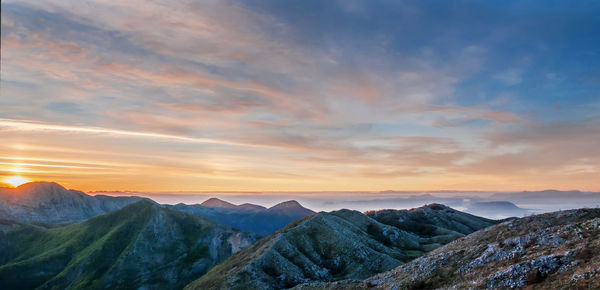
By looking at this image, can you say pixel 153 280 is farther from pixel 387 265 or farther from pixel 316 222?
pixel 387 265

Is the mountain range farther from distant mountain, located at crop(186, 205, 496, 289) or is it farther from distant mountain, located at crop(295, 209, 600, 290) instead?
distant mountain, located at crop(186, 205, 496, 289)

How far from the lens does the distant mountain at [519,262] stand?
121 feet

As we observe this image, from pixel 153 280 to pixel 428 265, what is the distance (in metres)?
190

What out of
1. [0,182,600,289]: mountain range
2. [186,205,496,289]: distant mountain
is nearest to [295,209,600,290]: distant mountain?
[0,182,600,289]: mountain range

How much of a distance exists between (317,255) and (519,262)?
78657 millimetres

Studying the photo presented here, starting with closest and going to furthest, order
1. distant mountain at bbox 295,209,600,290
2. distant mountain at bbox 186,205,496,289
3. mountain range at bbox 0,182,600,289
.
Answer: distant mountain at bbox 295,209,600,290 < mountain range at bbox 0,182,600,289 < distant mountain at bbox 186,205,496,289

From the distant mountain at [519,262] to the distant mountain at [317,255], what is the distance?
36449 mm

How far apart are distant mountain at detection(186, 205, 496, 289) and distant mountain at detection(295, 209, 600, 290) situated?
120 feet

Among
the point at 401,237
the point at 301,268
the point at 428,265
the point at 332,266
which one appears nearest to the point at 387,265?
the point at 332,266

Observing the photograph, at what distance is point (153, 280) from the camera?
195500 mm

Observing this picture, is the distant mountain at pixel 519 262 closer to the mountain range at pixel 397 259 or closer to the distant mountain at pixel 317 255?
the mountain range at pixel 397 259

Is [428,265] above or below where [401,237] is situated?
above

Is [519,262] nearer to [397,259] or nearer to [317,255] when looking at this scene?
[397,259]

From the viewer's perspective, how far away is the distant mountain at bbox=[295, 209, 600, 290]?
36.9 m
